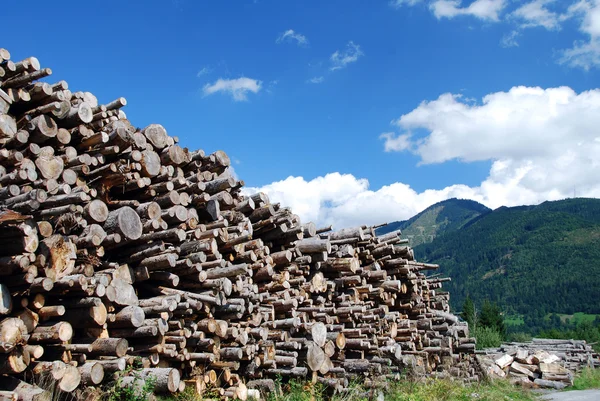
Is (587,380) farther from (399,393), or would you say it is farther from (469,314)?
(469,314)

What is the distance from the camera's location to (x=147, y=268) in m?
7.51

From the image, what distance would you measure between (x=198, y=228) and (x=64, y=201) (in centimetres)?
259

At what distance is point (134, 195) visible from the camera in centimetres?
796

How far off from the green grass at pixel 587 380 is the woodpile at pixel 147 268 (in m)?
11.4

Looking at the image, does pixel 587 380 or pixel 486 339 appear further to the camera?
pixel 486 339

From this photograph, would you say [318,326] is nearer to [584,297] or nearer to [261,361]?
[261,361]

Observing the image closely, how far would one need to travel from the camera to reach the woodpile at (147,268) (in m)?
6.05

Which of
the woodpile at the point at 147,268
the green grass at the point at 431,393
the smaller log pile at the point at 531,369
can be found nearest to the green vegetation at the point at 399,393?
the green grass at the point at 431,393

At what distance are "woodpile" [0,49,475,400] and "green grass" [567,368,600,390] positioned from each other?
11.4 meters

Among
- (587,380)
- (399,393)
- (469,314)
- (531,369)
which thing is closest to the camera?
(399,393)

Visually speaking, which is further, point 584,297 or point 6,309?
point 584,297

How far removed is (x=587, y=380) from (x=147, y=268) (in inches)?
746

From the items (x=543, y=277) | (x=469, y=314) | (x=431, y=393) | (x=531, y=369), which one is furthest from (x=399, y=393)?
(x=543, y=277)

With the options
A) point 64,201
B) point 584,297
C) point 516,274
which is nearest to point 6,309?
point 64,201
